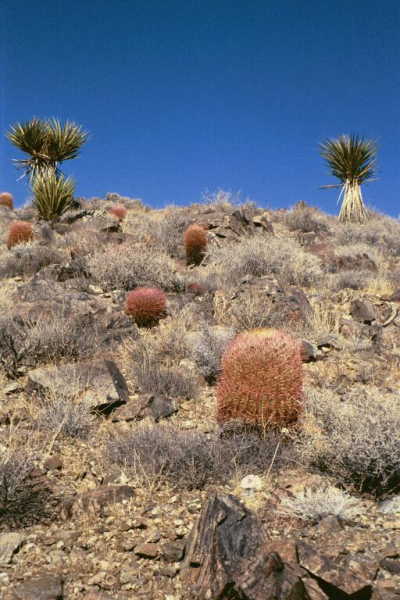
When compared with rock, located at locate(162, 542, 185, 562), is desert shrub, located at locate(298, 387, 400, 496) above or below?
above

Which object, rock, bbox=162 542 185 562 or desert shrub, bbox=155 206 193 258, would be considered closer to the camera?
rock, bbox=162 542 185 562

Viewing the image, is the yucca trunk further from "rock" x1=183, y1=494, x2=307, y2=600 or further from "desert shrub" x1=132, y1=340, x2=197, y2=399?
"rock" x1=183, y1=494, x2=307, y2=600

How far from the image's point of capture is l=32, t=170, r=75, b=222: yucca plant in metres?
17.6

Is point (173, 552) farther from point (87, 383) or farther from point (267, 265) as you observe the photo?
point (267, 265)

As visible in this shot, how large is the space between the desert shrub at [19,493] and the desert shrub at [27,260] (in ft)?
27.0

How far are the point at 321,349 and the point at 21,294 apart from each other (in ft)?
17.4

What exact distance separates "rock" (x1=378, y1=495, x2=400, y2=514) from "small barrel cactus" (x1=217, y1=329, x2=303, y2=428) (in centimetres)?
123

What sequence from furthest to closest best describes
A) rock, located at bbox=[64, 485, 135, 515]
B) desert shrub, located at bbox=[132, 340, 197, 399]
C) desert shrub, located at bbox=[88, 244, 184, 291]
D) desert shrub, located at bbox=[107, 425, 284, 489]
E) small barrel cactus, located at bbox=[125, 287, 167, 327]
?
desert shrub, located at bbox=[88, 244, 184, 291]
small barrel cactus, located at bbox=[125, 287, 167, 327]
desert shrub, located at bbox=[132, 340, 197, 399]
desert shrub, located at bbox=[107, 425, 284, 489]
rock, located at bbox=[64, 485, 135, 515]

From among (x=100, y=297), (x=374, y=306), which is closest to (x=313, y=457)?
(x=374, y=306)

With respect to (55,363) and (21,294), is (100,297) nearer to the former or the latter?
(21,294)

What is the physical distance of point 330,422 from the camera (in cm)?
466

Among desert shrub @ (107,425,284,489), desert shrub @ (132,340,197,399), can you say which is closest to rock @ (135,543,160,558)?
desert shrub @ (107,425,284,489)

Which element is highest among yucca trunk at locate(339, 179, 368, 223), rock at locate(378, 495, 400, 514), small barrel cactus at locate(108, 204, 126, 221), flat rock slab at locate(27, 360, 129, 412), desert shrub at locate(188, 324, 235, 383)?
yucca trunk at locate(339, 179, 368, 223)

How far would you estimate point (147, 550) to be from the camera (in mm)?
3234
